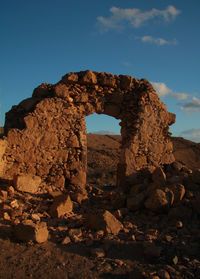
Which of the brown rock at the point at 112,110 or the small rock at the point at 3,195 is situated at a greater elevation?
the brown rock at the point at 112,110

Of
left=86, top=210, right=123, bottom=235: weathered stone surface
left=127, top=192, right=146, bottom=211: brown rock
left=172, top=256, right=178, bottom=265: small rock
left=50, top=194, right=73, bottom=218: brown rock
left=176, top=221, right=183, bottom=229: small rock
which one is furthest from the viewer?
left=127, top=192, right=146, bottom=211: brown rock

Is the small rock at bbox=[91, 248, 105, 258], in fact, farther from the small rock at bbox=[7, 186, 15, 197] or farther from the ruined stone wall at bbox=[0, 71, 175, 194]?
the ruined stone wall at bbox=[0, 71, 175, 194]

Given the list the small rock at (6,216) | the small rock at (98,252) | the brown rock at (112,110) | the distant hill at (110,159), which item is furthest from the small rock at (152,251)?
the distant hill at (110,159)

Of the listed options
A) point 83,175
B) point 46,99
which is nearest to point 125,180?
point 83,175

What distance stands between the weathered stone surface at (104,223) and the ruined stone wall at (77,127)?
2264 millimetres

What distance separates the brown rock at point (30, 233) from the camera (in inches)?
130

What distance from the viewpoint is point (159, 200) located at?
445 cm

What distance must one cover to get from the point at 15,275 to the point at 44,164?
11.1 ft

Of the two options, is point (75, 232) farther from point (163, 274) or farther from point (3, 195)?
point (3, 195)

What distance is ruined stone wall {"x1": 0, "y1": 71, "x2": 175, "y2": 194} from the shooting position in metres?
5.67

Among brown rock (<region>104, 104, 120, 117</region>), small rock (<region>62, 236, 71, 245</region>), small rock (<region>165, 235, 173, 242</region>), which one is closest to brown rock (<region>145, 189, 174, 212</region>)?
small rock (<region>165, 235, 173, 242</region>)

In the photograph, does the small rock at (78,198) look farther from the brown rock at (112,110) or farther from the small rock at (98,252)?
the brown rock at (112,110)

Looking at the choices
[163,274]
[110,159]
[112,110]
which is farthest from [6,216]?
[110,159]

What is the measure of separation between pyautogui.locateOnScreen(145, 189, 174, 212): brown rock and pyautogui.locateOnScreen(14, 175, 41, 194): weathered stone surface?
2591 mm
